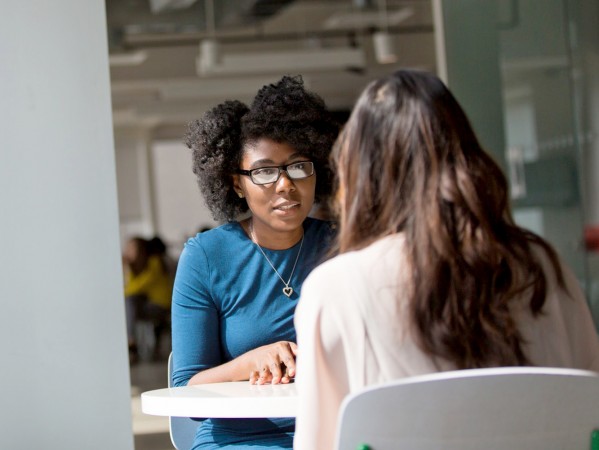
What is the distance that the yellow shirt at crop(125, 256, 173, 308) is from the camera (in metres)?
11.1

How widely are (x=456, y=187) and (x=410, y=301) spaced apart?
0.19 m

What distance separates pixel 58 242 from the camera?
10.3 feet

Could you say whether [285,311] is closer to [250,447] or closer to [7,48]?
[250,447]

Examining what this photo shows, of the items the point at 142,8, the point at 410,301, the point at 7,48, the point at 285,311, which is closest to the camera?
the point at 410,301

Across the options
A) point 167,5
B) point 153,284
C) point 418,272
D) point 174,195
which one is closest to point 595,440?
point 418,272

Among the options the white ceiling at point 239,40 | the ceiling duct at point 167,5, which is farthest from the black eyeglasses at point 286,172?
the ceiling duct at point 167,5

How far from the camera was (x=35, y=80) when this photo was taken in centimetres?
315

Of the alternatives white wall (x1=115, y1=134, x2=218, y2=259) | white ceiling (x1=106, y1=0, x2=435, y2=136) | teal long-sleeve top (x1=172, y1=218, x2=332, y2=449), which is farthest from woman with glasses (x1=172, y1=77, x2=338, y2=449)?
white wall (x1=115, y1=134, x2=218, y2=259)

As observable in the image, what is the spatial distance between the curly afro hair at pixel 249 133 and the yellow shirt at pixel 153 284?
8404 millimetres

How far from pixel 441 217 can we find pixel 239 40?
11583 millimetres

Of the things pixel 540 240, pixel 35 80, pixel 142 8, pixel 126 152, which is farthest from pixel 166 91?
pixel 540 240

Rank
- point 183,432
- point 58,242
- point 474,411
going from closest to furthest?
point 474,411
point 183,432
point 58,242

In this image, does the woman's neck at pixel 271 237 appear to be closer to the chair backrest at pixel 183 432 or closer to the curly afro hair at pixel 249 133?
the curly afro hair at pixel 249 133

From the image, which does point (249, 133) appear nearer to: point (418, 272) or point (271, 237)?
point (271, 237)
